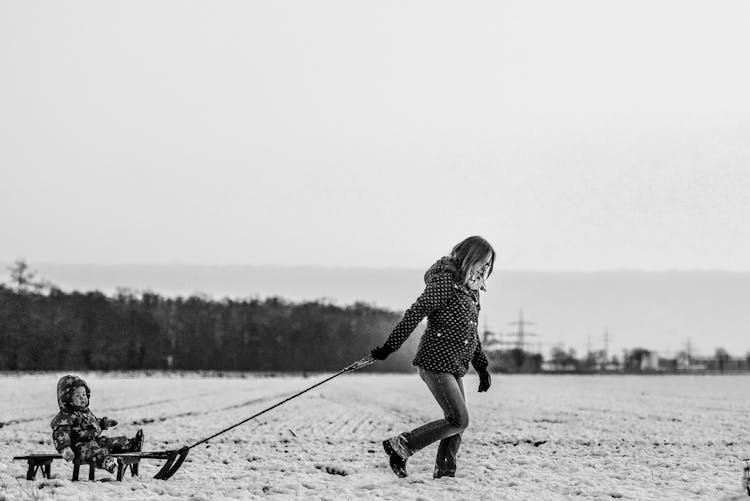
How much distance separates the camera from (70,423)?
774 centimetres

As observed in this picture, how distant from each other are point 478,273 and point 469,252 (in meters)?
0.24

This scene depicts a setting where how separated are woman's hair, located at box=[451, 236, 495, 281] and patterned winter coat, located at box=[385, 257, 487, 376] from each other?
0.21 ft

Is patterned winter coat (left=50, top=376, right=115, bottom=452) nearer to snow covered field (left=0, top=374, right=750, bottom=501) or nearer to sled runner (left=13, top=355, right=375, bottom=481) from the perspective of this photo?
sled runner (left=13, top=355, right=375, bottom=481)

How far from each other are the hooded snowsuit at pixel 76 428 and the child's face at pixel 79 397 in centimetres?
2

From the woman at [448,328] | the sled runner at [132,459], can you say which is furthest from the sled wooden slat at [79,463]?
the woman at [448,328]

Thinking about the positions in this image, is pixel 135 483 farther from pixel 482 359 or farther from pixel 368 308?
pixel 368 308

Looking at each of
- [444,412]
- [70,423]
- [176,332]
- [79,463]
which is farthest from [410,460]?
[176,332]

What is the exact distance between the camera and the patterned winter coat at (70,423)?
7.71m

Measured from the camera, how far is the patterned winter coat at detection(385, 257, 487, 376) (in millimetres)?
7609

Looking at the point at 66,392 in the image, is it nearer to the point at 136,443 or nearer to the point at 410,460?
the point at 136,443

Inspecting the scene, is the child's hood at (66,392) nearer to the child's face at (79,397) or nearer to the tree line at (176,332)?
the child's face at (79,397)

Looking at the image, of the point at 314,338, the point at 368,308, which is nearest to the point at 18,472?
the point at 314,338

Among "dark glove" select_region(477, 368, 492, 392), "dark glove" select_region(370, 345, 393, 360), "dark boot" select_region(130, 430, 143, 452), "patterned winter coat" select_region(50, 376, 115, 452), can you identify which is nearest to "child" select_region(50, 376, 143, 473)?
"patterned winter coat" select_region(50, 376, 115, 452)

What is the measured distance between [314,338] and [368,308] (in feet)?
72.9
